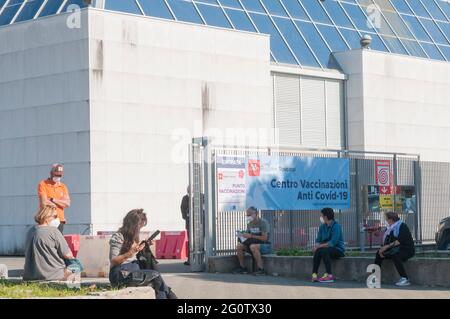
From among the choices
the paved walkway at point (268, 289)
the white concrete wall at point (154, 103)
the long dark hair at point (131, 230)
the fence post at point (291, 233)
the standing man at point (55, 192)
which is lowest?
the paved walkway at point (268, 289)

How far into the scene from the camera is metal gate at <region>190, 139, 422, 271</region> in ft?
68.4

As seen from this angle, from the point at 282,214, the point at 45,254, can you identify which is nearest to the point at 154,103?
the point at 282,214

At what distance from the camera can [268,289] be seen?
17.3 meters

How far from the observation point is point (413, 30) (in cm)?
4069

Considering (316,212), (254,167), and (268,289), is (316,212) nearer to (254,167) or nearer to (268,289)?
(254,167)

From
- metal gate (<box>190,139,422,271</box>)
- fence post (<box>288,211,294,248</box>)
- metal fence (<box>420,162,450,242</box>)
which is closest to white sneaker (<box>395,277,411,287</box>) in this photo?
metal gate (<box>190,139,422,271</box>)

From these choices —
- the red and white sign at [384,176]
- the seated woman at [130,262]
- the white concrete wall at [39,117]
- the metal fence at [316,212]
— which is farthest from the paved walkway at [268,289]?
the white concrete wall at [39,117]

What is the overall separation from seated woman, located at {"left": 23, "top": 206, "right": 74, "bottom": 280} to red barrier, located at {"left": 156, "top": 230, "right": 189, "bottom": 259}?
38.4 ft

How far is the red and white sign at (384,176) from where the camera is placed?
25.4 meters

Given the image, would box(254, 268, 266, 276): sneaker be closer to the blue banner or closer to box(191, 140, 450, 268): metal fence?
box(191, 140, 450, 268): metal fence

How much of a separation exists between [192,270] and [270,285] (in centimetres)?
294

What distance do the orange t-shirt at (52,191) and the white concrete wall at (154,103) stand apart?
913 centimetres

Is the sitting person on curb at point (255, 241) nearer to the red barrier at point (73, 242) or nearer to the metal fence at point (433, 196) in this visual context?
the red barrier at point (73, 242)
